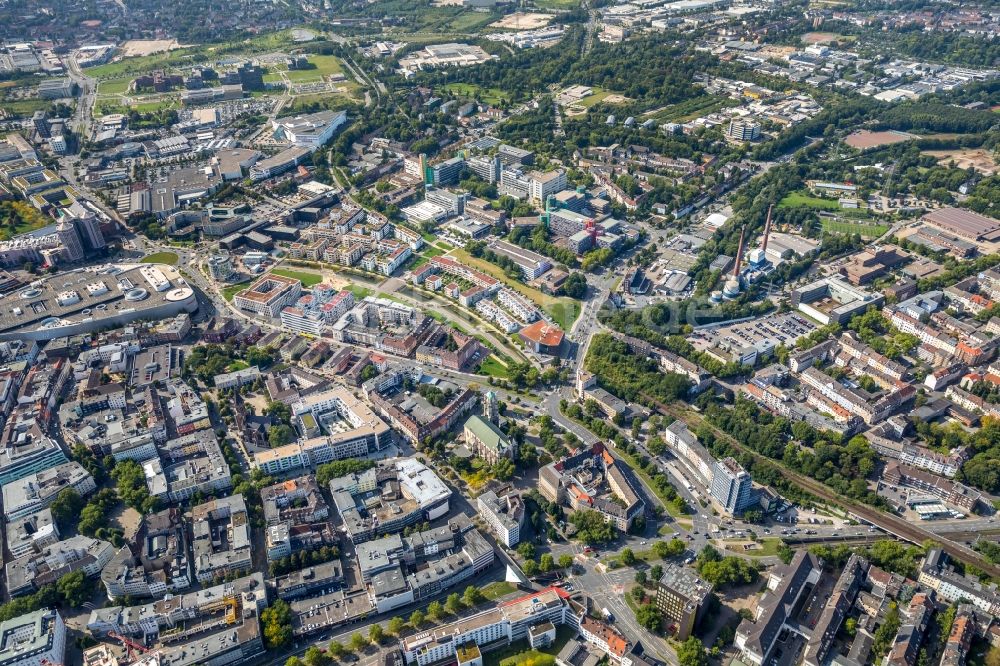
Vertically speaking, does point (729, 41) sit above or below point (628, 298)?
above

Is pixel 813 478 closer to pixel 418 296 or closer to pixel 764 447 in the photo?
pixel 764 447

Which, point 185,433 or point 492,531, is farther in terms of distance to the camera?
point 185,433

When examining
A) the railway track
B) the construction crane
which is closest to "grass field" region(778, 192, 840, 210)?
the railway track

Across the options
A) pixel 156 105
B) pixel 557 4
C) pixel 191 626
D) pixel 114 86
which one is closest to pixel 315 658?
pixel 191 626

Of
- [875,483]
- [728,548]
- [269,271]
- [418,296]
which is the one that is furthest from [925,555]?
[269,271]

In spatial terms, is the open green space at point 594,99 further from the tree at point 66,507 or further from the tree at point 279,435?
the tree at point 66,507

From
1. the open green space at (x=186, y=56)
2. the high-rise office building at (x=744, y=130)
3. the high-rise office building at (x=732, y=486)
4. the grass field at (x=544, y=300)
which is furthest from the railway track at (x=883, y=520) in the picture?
the open green space at (x=186, y=56)
